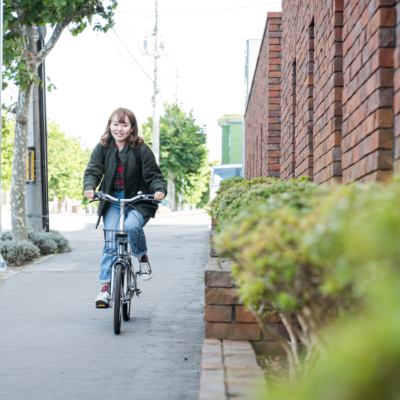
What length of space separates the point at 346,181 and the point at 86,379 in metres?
2.06

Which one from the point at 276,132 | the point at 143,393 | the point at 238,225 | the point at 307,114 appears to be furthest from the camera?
the point at 276,132

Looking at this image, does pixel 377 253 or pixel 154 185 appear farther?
pixel 154 185

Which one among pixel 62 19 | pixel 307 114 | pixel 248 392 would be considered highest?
pixel 62 19

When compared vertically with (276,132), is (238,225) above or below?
below

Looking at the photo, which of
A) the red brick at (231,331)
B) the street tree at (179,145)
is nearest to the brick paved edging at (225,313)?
the red brick at (231,331)

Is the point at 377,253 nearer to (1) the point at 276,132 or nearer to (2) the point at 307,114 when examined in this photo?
(2) the point at 307,114

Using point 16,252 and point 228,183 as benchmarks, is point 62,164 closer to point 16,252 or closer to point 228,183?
point 228,183

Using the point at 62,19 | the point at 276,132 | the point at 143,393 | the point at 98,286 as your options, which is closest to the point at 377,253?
the point at 143,393

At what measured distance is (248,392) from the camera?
233 cm

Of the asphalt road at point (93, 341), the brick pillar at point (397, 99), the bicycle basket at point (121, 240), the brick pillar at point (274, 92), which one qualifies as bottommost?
the asphalt road at point (93, 341)

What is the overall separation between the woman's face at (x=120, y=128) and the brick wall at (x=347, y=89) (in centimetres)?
171

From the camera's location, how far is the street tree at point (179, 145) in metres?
47.7

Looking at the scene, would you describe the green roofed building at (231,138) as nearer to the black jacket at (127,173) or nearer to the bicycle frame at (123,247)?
the black jacket at (127,173)

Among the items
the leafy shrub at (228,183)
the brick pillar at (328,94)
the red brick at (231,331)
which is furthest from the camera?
the leafy shrub at (228,183)
